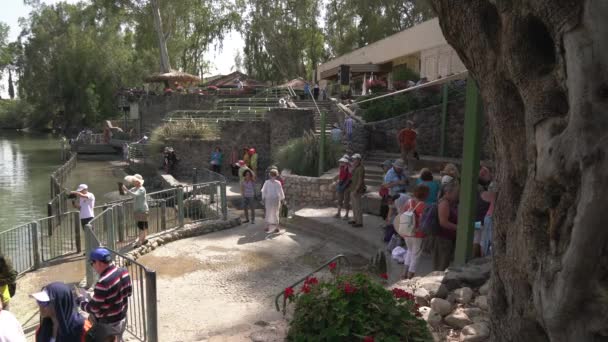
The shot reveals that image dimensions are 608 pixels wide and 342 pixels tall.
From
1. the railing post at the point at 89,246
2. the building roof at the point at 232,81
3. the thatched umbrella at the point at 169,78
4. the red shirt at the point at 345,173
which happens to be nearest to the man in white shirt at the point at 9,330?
the railing post at the point at 89,246

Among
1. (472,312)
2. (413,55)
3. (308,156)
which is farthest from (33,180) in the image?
(472,312)

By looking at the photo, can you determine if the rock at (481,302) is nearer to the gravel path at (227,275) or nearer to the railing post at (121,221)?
the gravel path at (227,275)

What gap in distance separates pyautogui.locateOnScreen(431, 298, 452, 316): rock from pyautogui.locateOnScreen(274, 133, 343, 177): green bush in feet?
33.2

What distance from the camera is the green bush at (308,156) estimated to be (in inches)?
597

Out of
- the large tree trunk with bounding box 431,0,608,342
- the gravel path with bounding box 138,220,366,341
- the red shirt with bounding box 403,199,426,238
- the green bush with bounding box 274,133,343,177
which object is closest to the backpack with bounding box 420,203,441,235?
the red shirt with bounding box 403,199,426,238

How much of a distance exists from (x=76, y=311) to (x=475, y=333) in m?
3.19

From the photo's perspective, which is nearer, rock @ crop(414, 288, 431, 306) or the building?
rock @ crop(414, 288, 431, 306)

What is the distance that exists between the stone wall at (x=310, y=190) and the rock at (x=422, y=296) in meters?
8.09

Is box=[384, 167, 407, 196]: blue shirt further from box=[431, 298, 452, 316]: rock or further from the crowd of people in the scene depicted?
the crowd of people

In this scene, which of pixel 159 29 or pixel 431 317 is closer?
pixel 431 317

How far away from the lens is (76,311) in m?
3.87

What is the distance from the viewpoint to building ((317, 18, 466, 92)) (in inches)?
898

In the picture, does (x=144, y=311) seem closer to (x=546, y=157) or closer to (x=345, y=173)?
(x=546, y=157)

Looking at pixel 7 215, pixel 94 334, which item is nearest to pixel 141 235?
pixel 94 334
